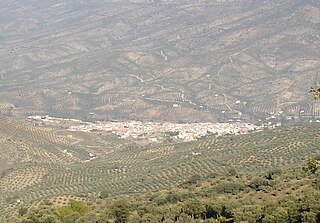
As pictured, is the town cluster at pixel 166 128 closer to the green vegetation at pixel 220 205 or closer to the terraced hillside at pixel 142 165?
the terraced hillside at pixel 142 165

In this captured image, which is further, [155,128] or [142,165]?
[155,128]

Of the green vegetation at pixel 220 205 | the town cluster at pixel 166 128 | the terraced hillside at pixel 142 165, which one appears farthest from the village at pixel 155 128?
the green vegetation at pixel 220 205

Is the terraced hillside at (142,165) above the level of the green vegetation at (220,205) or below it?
below

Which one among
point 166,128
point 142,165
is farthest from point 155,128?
point 142,165

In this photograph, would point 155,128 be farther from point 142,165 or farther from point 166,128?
point 142,165

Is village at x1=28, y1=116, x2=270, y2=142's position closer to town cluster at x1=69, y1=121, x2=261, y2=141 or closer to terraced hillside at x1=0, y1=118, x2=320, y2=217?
town cluster at x1=69, y1=121, x2=261, y2=141

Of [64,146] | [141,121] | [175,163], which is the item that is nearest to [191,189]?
[175,163]

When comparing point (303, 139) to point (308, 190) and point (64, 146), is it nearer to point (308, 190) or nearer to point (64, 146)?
point (308, 190)

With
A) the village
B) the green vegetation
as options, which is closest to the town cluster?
the village
